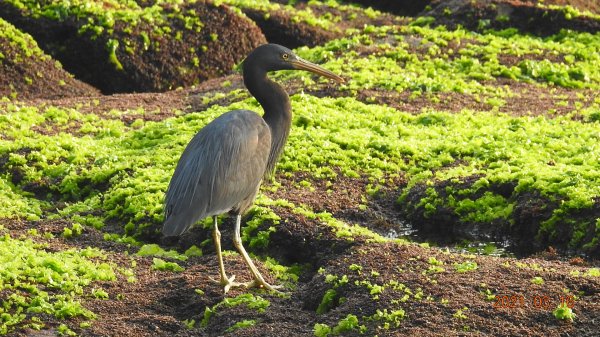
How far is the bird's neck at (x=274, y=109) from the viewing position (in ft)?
38.2

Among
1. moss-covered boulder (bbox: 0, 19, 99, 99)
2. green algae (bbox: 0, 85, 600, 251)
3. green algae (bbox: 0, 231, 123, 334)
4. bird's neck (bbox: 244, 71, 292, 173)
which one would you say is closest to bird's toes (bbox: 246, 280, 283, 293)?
green algae (bbox: 0, 85, 600, 251)

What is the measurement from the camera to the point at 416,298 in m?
9.63

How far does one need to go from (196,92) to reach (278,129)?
878 centimetres

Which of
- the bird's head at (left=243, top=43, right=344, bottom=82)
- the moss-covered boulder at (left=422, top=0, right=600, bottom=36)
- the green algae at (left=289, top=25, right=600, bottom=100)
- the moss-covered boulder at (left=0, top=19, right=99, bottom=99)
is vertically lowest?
the moss-covered boulder at (left=0, top=19, right=99, bottom=99)

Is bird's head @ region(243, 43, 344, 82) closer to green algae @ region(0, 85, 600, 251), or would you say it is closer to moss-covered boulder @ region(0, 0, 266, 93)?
green algae @ region(0, 85, 600, 251)

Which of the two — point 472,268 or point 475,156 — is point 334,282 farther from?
point 475,156

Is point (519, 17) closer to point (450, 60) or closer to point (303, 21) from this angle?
point (450, 60)

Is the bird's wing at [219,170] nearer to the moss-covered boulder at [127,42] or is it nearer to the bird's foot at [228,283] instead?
the bird's foot at [228,283]

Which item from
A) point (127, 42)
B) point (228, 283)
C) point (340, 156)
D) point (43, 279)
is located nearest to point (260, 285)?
point (228, 283)

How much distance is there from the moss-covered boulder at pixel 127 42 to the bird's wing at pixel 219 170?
10.7 meters

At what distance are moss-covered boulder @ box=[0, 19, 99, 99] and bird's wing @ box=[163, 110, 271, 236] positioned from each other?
373 inches

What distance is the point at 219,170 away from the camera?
1094 cm

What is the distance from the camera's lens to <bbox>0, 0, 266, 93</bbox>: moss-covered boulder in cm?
2156

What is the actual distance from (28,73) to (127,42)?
2.24 metres
